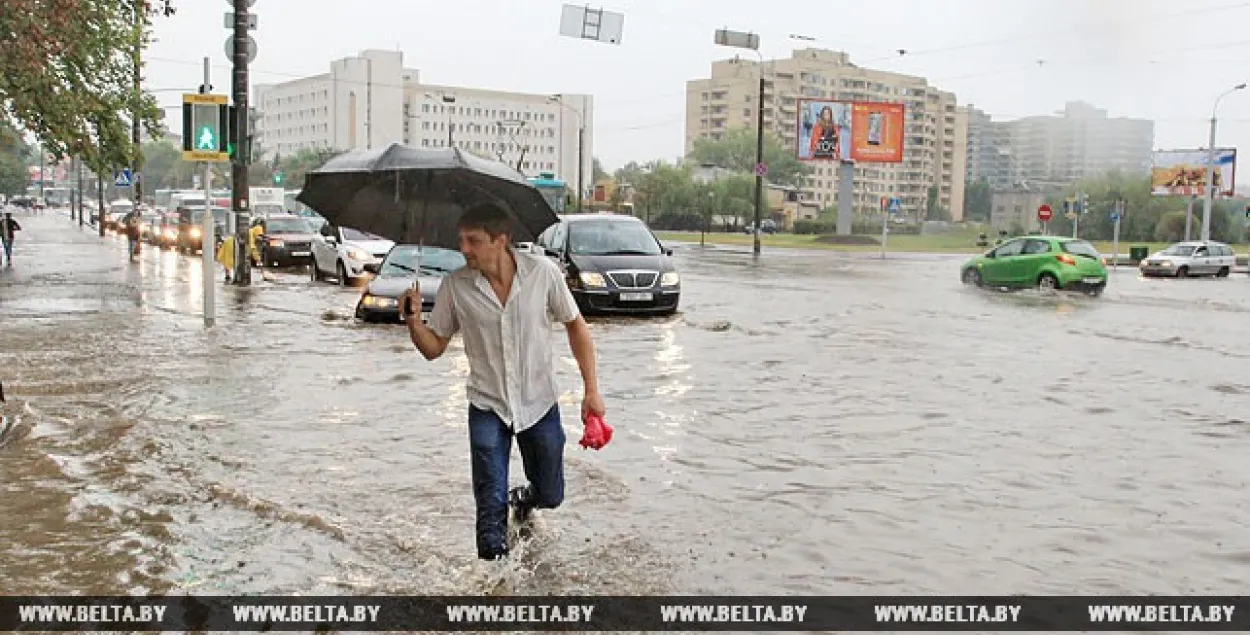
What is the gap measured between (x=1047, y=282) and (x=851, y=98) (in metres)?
139

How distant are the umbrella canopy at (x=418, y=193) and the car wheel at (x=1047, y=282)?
23.0 m

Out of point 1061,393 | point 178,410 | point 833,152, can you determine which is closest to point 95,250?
point 178,410

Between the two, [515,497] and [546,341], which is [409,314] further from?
[515,497]

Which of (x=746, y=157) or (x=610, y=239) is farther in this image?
(x=746, y=157)

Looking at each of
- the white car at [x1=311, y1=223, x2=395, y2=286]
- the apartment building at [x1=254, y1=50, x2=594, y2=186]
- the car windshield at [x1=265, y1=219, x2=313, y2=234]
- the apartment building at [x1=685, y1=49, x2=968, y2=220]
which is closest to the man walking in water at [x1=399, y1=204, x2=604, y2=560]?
the white car at [x1=311, y1=223, x2=395, y2=286]

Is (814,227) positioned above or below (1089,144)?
below

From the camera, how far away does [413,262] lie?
17.9m

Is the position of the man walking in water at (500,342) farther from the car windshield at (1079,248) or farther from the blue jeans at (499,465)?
the car windshield at (1079,248)

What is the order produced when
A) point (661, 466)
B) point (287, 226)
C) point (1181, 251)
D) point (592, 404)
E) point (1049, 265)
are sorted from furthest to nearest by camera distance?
point (1181, 251), point (287, 226), point (1049, 265), point (661, 466), point (592, 404)

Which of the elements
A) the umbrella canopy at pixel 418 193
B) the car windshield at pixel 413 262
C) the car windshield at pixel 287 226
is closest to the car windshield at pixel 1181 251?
the car windshield at pixel 287 226

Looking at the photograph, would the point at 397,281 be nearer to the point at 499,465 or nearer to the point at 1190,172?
the point at 499,465

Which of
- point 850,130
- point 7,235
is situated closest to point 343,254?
point 7,235

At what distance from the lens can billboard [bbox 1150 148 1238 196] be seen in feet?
220

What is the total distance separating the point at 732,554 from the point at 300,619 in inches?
84.3
